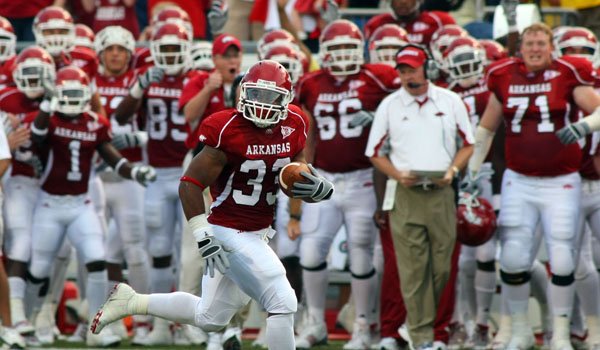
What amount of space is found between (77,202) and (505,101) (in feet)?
9.14

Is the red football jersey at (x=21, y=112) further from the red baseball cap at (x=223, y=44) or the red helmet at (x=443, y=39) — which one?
the red helmet at (x=443, y=39)

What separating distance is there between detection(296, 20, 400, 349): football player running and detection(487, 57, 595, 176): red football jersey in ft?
2.78

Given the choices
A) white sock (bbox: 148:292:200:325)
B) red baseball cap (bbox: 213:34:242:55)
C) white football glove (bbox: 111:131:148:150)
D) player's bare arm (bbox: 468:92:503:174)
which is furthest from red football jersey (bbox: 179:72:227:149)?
white sock (bbox: 148:292:200:325)

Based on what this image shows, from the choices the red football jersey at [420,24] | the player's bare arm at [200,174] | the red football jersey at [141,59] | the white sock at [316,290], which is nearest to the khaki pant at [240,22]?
the red football jersey at [141,59]

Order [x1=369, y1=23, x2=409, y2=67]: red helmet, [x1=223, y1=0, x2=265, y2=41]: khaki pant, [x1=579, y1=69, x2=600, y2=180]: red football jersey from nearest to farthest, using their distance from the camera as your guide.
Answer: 1. [x1=579, y1=69, x2=600, y2=180]: red football jersey
2. [x1=369, y1=23, x2=409, y2=67]: red helmet
3. [x1=223, y1=0, x2=265, y2=41]: khaki pant

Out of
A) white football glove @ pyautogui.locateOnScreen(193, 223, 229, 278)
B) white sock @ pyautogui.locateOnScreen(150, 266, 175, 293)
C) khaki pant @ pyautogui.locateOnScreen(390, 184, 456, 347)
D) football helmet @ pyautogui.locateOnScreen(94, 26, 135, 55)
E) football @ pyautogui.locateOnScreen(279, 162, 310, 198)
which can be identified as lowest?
white sock @ pyautogui.locateOnScreen(150, 266, 175, 293)

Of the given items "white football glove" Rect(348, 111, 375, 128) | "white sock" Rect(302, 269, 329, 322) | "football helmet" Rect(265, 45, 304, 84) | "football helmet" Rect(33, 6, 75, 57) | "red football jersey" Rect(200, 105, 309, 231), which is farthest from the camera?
"football helmet" Rect(33, 6, 75, 57)

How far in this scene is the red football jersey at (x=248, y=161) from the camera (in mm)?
6492

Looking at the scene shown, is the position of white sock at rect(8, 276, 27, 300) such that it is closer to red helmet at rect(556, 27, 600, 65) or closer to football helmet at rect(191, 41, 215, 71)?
football helmet at rect(191, 41, 215, 71)

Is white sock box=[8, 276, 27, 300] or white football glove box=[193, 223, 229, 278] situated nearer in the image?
white football glove box=[193, 223, 229, 278]

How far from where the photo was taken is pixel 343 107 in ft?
28.8

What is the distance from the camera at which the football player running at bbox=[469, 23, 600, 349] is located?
26.7 feet

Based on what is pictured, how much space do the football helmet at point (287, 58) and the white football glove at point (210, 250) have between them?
274 cm

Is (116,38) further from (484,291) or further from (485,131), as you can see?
(484,291)
